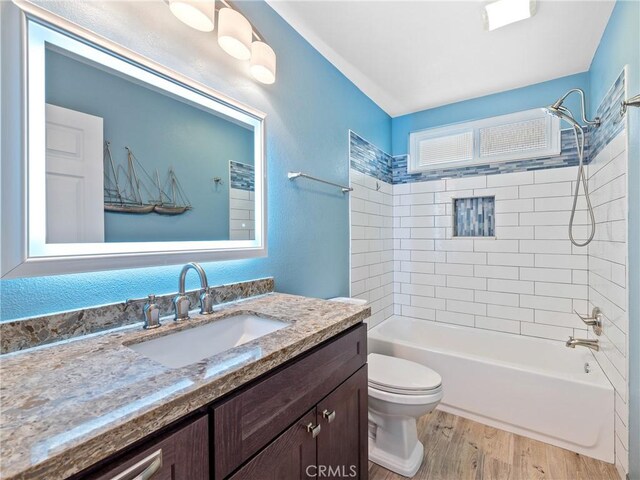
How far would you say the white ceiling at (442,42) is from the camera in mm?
1512

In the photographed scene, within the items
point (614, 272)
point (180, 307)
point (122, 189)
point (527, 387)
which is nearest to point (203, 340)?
point (180, 307)

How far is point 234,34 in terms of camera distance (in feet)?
3.85

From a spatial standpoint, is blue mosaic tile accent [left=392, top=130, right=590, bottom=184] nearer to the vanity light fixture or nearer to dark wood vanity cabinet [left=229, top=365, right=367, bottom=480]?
the vanity light fixture

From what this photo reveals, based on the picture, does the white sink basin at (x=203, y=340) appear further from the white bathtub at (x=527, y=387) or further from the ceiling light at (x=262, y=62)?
the white bathtub at (x=527, y=387)

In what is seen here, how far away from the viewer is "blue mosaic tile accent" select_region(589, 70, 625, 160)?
57.6 inches

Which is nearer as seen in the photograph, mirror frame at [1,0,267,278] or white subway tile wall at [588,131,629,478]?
mirror frame at [1,0,267,278]

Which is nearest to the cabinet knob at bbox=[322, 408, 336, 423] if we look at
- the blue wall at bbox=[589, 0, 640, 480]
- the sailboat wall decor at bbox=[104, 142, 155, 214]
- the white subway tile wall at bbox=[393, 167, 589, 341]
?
the sailboat wall decor at bbox=[104, 142, 155, 214]

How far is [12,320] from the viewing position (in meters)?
0.74

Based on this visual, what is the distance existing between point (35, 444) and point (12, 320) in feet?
1.69

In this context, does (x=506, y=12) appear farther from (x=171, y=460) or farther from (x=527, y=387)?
(x=171, y=460)

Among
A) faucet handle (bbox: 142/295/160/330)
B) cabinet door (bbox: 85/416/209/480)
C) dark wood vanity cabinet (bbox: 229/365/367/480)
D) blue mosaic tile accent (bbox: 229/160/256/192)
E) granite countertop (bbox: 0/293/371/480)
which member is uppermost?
→ blue mosaic tile accent (bbox: 229/160/256/192)

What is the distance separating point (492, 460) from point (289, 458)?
1.44 m

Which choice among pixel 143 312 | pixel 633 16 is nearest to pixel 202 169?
pixel 143 312

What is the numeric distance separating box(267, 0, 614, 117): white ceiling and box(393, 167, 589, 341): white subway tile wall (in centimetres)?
76
